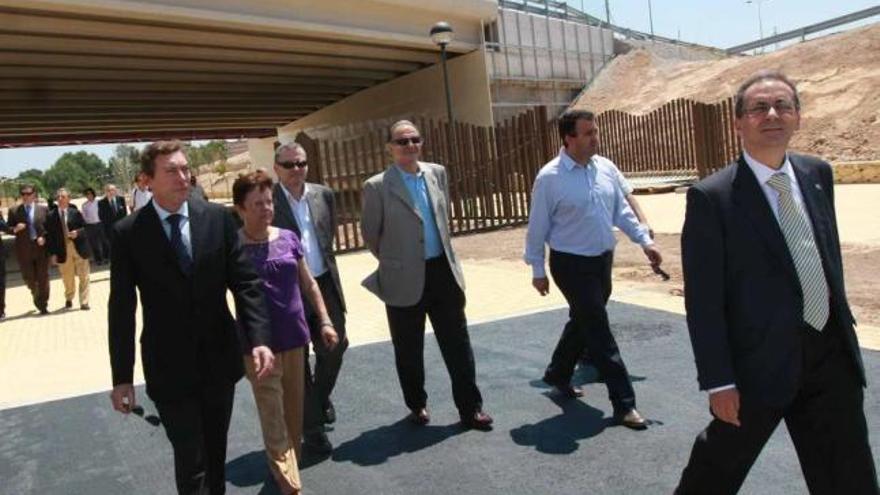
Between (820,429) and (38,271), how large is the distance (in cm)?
1097

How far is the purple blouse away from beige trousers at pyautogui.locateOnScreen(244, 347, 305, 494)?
8 centimetres

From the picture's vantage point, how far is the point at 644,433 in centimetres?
414

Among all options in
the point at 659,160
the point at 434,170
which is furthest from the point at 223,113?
the point at 434,170

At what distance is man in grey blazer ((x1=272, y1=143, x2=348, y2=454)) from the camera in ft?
14.1

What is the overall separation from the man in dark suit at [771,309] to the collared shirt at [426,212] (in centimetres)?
214

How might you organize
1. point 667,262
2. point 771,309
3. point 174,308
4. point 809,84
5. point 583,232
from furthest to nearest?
point 809,84
point 667,262
point 583,232
point 174,308
point 771,309

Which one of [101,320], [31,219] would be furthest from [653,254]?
[31,219]

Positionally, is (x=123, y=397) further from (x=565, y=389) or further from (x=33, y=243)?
(x=33, y=243)

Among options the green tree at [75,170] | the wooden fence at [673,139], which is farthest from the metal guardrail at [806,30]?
the green tree at [75,170]

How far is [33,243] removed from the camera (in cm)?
1106

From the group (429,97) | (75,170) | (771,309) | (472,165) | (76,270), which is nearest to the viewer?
(771,309)

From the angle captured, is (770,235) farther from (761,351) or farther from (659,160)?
(659,160)

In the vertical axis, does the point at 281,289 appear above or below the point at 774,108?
below

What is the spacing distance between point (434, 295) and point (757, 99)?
7.88 feet
